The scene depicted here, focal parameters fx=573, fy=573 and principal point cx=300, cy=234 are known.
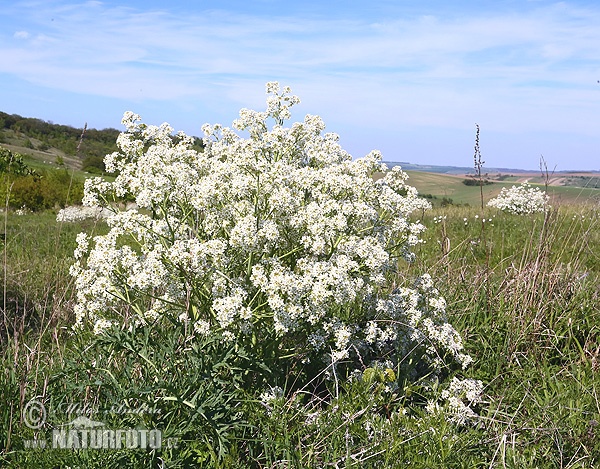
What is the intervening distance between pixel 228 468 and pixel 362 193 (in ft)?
7.50

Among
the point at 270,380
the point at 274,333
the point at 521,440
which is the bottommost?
the point at 521,440

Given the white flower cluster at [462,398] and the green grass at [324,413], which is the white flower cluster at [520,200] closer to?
the green grass at [324,413]

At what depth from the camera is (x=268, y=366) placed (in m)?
4.22

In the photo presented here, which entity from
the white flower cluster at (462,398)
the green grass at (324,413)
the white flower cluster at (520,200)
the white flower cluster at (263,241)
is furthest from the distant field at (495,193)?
the white flower cluster at (462,398)

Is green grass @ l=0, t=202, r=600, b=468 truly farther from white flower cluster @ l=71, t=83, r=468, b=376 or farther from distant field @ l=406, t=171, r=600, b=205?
distant field @ l=406, t=171, r=600, b=205

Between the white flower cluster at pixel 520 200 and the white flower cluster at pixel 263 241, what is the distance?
14.6 m

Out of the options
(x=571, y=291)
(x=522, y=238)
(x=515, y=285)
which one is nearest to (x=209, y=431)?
(x=515, y=285)

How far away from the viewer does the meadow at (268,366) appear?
367cm

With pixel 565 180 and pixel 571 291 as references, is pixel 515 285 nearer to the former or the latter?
pixel 571 291

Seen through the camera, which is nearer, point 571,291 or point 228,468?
point 228,468

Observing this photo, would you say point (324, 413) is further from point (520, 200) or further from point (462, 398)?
point (520, 200)

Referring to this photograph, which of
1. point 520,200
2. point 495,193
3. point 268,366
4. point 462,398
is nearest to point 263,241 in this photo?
point 268,366

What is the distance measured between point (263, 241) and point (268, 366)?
36.3 inches

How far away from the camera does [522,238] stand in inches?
439
